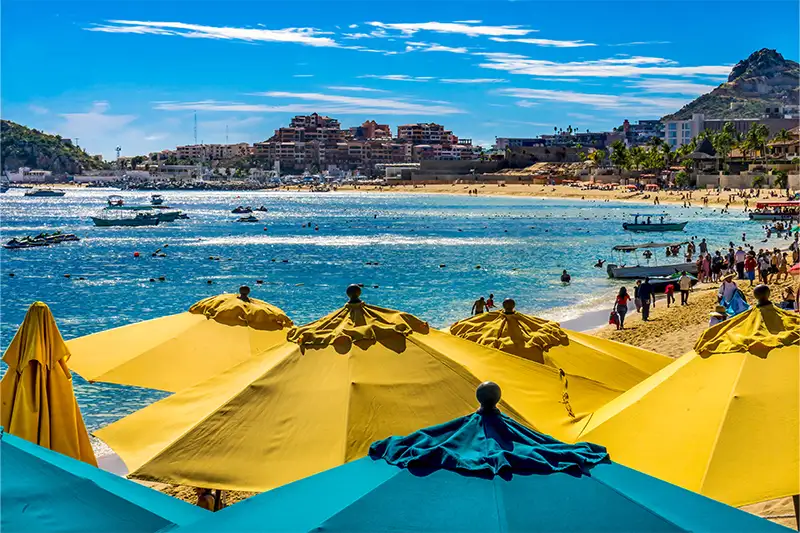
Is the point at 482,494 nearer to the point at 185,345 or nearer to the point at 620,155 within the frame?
the point at 185,345

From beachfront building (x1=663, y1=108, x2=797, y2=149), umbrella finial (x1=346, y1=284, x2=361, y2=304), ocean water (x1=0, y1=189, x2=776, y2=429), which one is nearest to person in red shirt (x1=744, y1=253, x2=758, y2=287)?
ocean water (x1=0, y1=189, x2=776, y2=429)

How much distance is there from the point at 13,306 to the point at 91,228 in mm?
60201

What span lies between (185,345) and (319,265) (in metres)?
43.7

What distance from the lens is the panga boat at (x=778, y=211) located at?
7544 centimetres

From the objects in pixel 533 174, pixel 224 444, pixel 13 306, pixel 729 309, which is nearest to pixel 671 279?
pixel 729 309

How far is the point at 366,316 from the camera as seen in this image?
24.0 ft

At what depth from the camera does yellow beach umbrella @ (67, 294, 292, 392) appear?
977 cm

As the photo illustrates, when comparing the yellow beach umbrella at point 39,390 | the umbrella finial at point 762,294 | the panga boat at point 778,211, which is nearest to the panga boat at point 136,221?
the panga boat at point 778,211

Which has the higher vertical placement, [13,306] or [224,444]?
[224,444]

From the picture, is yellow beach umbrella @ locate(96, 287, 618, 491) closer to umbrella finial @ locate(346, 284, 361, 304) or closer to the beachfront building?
umbrella finial @ locate(346, 284, 361, 304)

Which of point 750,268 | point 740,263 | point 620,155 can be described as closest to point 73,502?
point 750,268

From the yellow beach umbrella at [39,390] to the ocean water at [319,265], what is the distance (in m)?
9.21

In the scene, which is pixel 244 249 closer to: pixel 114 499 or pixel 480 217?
pixel 480 217

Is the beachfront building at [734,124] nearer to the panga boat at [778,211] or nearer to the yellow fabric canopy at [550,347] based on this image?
the panga boat at [778,211]
